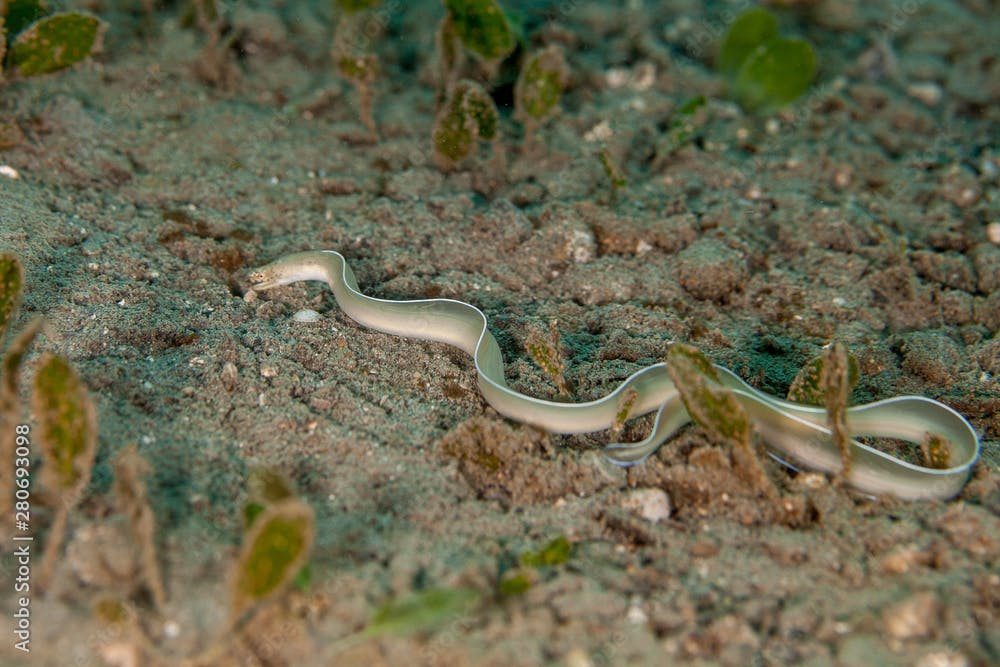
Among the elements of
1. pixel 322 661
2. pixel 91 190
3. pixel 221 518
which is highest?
pixel 322 661

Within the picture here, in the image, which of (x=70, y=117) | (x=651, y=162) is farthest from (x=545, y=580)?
(x=70, y=117)

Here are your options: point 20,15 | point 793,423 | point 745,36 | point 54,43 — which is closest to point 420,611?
point 793,423

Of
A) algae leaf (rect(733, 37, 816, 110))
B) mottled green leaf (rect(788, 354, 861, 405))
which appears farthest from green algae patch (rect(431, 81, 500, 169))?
mottled green leaf (rect(788, 354, 861, 405))

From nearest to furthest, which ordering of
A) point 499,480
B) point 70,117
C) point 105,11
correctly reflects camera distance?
point 499,480, point 70,117, point 105,11

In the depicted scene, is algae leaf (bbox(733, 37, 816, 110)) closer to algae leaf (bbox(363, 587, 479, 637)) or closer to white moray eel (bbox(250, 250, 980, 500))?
white moray eel (bbox(250, 250, 980, 500))

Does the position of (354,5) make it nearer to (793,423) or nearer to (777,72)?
(777,72)

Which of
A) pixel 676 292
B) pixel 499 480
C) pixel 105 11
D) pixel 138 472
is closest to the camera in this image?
pixel 138 472

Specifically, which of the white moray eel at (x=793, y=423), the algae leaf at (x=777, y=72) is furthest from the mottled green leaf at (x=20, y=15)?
the algae leaf at (x=777, y=72)

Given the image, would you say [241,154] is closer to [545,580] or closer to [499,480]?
[499,480]
